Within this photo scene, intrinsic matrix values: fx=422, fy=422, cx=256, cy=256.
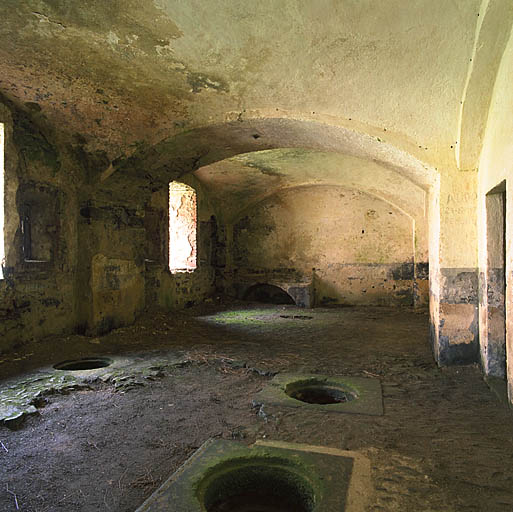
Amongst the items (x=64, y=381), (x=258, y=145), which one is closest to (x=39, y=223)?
(x=64, y=381)

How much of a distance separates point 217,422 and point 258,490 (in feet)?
2.60

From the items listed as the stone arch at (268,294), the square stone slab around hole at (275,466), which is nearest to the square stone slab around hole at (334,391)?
the square stone slab around hole at (275,466)

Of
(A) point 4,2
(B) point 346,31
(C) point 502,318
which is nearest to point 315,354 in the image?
(C) point 502,318

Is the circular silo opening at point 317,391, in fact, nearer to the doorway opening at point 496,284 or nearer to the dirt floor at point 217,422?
the dirt floor at point 217,422

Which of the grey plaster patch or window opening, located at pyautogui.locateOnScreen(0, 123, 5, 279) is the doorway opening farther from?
window opening, located at pyautogui.locateOnScreen(0, 123, 5, 279)

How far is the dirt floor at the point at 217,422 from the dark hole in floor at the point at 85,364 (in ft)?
0.53

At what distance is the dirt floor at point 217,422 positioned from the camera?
2.27m

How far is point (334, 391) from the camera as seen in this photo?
13.5ft

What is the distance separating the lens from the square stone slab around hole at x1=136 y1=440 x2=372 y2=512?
2.05 m

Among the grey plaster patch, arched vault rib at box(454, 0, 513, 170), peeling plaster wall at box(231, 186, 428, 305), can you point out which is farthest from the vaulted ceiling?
peeling plaster wall at box(231, 186, 428, 305)

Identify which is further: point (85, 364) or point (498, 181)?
point (85, 364)

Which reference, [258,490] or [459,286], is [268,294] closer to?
[459,286]

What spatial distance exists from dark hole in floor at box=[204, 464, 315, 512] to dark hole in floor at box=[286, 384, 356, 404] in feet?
5.14

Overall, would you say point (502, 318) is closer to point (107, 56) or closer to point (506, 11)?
point (506, 11)
